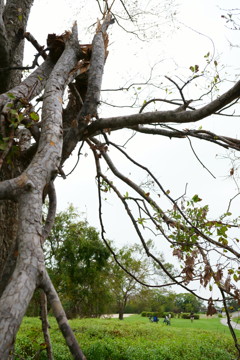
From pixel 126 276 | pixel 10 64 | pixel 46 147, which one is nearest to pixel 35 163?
pixel 46 147

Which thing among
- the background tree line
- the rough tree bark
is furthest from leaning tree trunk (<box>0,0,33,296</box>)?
the background tree line

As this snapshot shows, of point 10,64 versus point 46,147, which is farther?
point 10,64

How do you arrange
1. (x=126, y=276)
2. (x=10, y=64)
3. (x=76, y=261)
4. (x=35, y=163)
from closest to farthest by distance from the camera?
(x=35, y=163) < (x=10, y=64) < (x=76, y=261) < (x=126, y=276)

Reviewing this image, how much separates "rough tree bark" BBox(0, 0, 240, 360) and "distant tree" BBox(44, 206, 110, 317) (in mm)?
15840

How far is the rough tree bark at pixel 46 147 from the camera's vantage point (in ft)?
3.75

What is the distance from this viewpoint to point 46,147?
1.78m

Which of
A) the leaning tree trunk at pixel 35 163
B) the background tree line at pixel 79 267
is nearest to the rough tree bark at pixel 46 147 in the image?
the leaning tree trunk at pixel 35 163

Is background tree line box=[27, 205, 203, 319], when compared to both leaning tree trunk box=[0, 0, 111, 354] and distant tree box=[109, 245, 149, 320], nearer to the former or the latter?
distant tree box=[109, 245, 149, 320]

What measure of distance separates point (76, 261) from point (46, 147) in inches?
749

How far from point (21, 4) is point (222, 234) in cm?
359

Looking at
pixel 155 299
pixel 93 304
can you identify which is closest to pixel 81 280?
pixel 93 304

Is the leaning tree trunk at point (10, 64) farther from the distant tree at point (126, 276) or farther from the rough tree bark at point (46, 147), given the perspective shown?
the distant tree at point (126, 276)

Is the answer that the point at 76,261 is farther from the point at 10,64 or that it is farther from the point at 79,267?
the point at 10,64

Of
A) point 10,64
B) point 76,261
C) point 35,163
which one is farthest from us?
point 76,261
